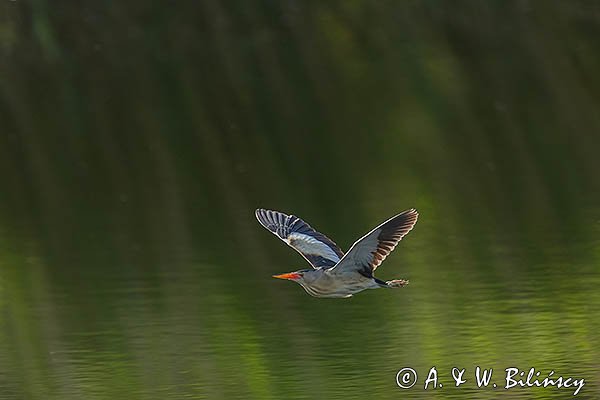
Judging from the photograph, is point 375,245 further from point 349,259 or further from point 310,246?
point 310,246

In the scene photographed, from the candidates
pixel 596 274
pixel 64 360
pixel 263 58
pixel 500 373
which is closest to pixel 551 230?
pixel 596 274

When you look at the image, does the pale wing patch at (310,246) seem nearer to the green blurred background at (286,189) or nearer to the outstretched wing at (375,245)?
the outstretched wing at (375,245)

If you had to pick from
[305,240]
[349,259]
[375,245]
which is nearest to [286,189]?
[305,240]

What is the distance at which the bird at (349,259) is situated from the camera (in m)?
8.77

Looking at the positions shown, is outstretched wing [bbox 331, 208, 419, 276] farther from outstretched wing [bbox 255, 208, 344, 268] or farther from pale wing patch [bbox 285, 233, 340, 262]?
Result: pale wing patch [bbox 285, 233, 340, 262]

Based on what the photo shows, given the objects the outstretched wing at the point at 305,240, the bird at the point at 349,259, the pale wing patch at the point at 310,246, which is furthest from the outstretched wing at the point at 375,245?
the pale wing patch at the point at 310,246

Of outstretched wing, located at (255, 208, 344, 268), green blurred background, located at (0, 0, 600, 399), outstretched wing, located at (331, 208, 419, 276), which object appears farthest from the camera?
green blurred background, located at (0, 0, 600, 399)

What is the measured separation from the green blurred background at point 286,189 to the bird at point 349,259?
1202 mm

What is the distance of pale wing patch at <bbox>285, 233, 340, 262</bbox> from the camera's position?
9.94m

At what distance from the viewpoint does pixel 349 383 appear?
1088 cm

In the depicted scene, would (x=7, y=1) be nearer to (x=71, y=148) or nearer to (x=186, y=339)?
(x=71, y=148)

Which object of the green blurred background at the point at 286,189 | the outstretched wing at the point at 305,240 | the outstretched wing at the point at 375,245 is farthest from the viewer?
the green blurred background at the point at 286,189

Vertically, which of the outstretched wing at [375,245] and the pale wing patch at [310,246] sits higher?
the pale wing patch at [310,246]

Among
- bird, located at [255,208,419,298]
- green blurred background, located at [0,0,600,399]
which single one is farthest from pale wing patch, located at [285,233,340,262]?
green blurred background, located at [0,0,600,399]
